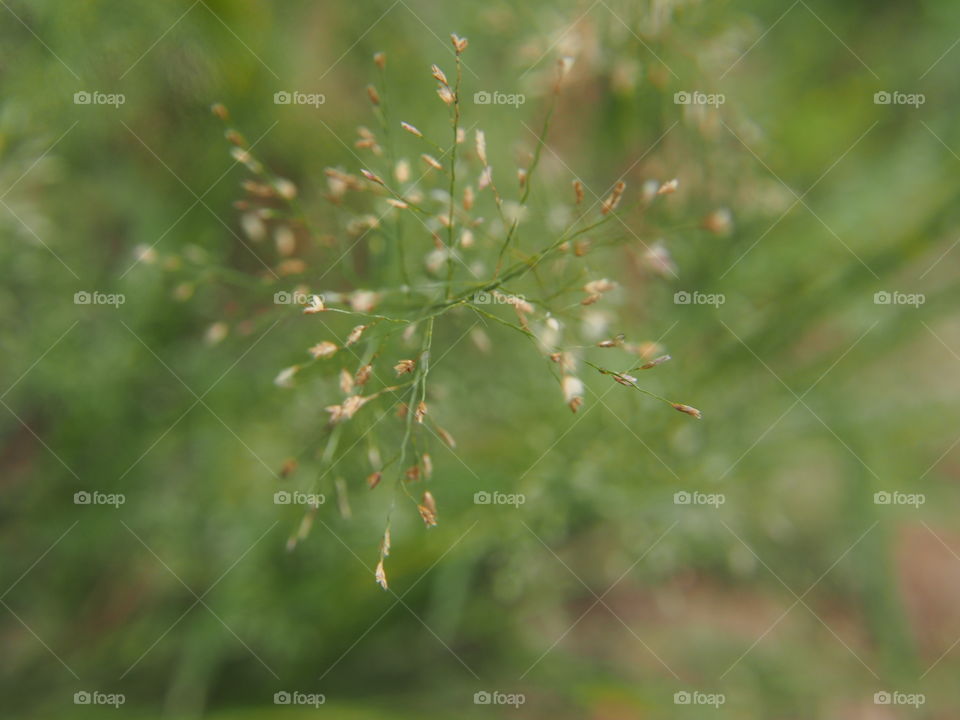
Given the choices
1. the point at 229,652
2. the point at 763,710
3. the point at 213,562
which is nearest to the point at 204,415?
the point at 213,562

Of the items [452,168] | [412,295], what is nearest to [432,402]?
[412,295]

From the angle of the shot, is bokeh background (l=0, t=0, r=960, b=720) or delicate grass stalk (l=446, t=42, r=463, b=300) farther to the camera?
bokeh background (l=0, t=0, r=960, b=720)

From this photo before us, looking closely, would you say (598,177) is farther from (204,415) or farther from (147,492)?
(147,492)

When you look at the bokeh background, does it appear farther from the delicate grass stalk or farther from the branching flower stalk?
the delicate grass stalk

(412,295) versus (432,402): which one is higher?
(412,295)

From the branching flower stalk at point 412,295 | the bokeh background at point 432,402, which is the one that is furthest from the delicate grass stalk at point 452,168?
the bokeh background at point 432,402

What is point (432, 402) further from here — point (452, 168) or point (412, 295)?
point (452, 168)

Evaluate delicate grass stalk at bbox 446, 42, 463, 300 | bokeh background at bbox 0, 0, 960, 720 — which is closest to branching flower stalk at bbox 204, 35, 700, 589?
delicate grass stalk at bbox 446, 42, 463, 300
